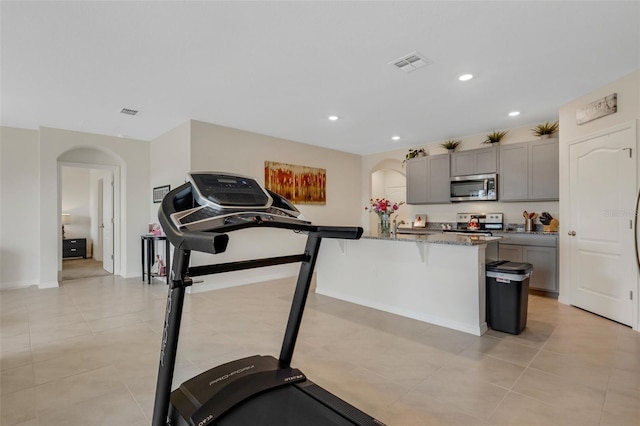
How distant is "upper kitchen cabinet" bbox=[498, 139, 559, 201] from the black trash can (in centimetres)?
222

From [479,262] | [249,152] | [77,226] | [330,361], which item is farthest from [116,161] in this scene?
[479,262]

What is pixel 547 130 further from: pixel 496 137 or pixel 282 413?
pixel 282 413

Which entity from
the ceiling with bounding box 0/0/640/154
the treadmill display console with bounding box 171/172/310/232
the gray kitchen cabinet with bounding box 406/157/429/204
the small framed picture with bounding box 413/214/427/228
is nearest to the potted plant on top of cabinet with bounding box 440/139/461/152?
the gray kitchen cabinet with bounding box 406/157/429/204

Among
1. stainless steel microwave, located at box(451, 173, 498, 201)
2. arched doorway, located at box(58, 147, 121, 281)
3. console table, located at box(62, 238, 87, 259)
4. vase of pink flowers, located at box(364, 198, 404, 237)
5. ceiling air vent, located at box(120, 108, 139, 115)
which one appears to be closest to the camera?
vase of pink flowers, located at box(364, 198, 404, 237)

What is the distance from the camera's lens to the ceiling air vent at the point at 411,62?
9.68ft

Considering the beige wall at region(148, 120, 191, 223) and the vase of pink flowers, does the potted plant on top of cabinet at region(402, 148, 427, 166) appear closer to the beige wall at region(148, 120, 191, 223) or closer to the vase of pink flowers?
the vase of pink flowers

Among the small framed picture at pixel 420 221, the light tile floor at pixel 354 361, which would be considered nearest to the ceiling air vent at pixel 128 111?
the light tile floor at pixel 354 361

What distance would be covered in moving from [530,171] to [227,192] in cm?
506

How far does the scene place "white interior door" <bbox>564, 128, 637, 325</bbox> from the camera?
338 centimetres

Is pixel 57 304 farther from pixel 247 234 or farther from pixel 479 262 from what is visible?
pixel 479 262

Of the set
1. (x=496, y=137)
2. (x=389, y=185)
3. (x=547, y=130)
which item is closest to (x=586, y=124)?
(x=547, y=130)

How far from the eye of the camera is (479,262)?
3.17m

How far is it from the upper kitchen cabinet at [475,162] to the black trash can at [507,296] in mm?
2647

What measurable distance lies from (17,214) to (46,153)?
1.10m
